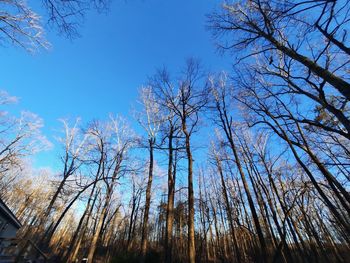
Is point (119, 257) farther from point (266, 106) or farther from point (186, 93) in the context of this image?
point (266, 106)

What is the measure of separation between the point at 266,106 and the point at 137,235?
108ft

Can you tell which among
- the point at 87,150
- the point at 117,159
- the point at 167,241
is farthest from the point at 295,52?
the point at 87,150

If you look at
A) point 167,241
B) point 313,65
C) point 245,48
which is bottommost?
point 167,241

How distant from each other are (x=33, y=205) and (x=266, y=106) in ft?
141

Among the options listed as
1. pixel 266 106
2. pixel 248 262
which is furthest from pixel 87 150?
pixel 248 262

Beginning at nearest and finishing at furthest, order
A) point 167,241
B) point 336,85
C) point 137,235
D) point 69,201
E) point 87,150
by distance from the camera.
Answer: point 336,85, point 167,241, point 69,201, point 87,150, point 137,235

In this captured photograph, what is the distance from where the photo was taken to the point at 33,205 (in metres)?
32.7

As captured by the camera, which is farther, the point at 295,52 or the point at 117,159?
the point at 117,159

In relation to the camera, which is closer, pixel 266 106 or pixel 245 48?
pixel 245 48

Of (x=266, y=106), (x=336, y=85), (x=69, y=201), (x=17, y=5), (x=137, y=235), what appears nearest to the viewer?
(x=336, y=85)

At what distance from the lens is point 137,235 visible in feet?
104

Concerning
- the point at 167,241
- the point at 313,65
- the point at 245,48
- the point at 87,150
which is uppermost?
the point at 87,150

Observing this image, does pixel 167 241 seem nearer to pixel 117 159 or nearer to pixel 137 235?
pixel 117 159

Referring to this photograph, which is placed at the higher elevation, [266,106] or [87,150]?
[87,150]
